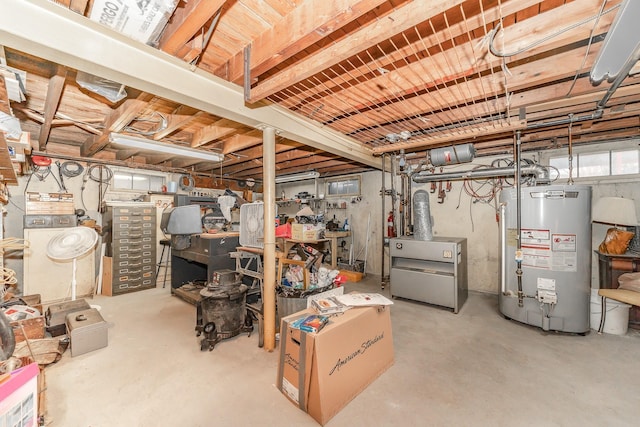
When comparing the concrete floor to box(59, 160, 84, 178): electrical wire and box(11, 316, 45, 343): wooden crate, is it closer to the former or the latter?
box(11, 316, 45, 343): wooden crate

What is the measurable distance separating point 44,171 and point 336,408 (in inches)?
222

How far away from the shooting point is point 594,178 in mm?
3648

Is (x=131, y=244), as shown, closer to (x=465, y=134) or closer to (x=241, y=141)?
(x=241, y=141)

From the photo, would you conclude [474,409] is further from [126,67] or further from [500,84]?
[126,67]

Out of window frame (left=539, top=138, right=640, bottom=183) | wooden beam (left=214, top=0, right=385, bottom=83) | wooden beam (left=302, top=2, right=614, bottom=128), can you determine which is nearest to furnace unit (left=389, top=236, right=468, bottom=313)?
window frame (left=539, top=138, right=640, bottom=183)

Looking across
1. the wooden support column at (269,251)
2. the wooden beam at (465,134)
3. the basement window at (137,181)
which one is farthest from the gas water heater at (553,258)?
the basement window at (137,181)

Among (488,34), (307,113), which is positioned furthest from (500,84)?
(307,113)

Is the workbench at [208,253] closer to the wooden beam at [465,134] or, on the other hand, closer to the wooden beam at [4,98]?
the wooden beam at [4,98]

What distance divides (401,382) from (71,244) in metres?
3.95

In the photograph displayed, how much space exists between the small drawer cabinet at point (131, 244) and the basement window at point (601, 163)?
677 cm

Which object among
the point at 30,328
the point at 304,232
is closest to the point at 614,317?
the point at 304,232

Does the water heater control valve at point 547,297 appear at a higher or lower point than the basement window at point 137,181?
lower

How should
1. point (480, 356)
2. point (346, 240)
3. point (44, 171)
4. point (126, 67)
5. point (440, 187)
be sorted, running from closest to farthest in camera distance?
1. point (126, 67)
2. point (480, 356)
3. point (44, 171)
4. point (440, 187)
5. point (346, 240)

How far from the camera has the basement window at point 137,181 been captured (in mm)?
4986
